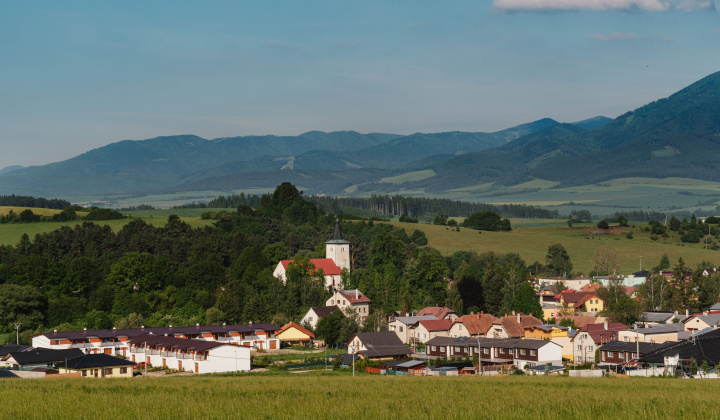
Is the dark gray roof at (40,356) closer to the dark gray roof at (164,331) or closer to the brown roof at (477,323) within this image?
the dark gray roof at (164,331)

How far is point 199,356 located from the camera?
65.2m

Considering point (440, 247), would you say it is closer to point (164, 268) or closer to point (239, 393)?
point (164, 268)

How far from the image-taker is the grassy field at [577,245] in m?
138

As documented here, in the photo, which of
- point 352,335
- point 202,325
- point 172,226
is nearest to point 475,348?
point 352,335

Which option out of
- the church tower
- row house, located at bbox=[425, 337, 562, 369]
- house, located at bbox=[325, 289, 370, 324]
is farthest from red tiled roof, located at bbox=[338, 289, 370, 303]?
row house, located at bbox=[425, 337, 562, 369]

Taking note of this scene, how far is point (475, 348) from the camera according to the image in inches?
2864

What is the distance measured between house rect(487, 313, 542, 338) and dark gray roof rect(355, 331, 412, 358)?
9.54m

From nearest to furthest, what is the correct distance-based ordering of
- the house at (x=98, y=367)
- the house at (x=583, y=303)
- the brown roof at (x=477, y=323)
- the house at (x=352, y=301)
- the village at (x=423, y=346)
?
the house at (x=98, y=367), the village at (x=423, y=346), the brown roof at (x=477, y=323), the house at (x=352, y=301), the house at (x=583, y=303)

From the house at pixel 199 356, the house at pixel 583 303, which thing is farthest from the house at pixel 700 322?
the house at pixel 199 356

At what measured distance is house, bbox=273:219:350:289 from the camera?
103m

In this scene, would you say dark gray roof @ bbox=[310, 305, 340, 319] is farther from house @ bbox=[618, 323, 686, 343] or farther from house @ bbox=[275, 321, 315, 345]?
house @ bbox=[618, 323, 686, 343]

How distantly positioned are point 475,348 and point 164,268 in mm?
42116

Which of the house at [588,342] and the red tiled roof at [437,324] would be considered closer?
the house at [588,342]

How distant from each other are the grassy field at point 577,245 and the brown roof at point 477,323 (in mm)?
51820
